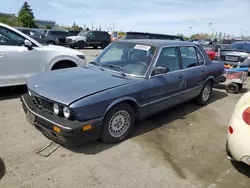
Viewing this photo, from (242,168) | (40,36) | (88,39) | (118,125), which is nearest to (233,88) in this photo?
(242,168)

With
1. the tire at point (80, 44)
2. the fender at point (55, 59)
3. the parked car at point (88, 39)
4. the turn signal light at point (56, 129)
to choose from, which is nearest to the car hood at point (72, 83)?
the turn signal light at point (56, 129)

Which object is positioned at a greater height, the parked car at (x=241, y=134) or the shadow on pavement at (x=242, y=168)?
the parked car at (x=241, y=134)

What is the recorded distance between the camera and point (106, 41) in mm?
23828

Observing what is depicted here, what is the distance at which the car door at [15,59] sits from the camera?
506cm

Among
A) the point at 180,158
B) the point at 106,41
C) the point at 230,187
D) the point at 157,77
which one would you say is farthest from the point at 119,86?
the point at 106,41

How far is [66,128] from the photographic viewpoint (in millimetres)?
2818

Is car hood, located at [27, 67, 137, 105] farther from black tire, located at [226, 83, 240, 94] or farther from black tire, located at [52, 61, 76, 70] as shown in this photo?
black tire, located at [226, 83, 240, 94]

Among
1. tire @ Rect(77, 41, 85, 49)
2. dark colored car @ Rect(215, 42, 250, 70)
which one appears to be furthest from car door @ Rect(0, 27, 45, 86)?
tire @ Rect(77, 41, 85, 49)

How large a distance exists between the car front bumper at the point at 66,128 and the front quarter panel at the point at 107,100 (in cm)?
12

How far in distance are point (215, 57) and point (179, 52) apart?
688 centimetres

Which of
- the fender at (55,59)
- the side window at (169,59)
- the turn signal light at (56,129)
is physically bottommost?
the turn signal light at (56,129)

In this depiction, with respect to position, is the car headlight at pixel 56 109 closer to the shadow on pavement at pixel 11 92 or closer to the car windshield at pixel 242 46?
the shadow on pavement at pixel 11 92

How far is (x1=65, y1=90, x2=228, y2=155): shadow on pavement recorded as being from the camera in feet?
10.9

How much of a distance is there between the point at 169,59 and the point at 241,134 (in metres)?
Answer: 2.13
